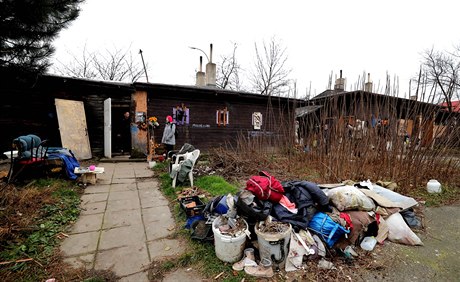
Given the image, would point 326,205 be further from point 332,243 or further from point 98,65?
point 98,65

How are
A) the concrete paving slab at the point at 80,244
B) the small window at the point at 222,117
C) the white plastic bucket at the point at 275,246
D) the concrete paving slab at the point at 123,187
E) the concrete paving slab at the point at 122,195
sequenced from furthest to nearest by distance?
the small window at the point at 222,117, the concrete paving slab at the point at 123,187, the concrete paving slab at the point at 122,195, the concrete paving slab at the point at 80,244, the white plastic bucket at the point at 275,246

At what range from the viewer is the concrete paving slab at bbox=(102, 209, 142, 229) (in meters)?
2.95

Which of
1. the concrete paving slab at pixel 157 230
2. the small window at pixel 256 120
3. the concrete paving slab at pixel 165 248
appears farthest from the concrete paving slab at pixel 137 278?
the small window at pixel 256 120

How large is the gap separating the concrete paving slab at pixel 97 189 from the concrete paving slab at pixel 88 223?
1.16 meters

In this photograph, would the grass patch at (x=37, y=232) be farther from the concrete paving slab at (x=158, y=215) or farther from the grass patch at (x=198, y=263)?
the concrete paving slab at (x=158, y=215)

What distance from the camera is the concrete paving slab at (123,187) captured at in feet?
14.4

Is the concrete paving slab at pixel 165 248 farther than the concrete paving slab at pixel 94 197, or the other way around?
the concrete paving slab at pixel 94 197

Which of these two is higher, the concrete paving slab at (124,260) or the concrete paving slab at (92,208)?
the concrete paving slab at (92,208)

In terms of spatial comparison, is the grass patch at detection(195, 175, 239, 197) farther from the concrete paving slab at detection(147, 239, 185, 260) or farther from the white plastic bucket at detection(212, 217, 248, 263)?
the white plastic bucket at detection(212, 217, 248, 263)

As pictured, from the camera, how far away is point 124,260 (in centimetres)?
219

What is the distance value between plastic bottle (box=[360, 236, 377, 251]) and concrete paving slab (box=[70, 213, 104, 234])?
3.60m

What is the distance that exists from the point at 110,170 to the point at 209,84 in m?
8.85

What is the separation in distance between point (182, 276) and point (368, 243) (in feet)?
7.65

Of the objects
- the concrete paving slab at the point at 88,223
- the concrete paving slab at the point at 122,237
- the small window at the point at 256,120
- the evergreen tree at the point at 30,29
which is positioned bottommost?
the concrete paving slab at the point at 122,237
